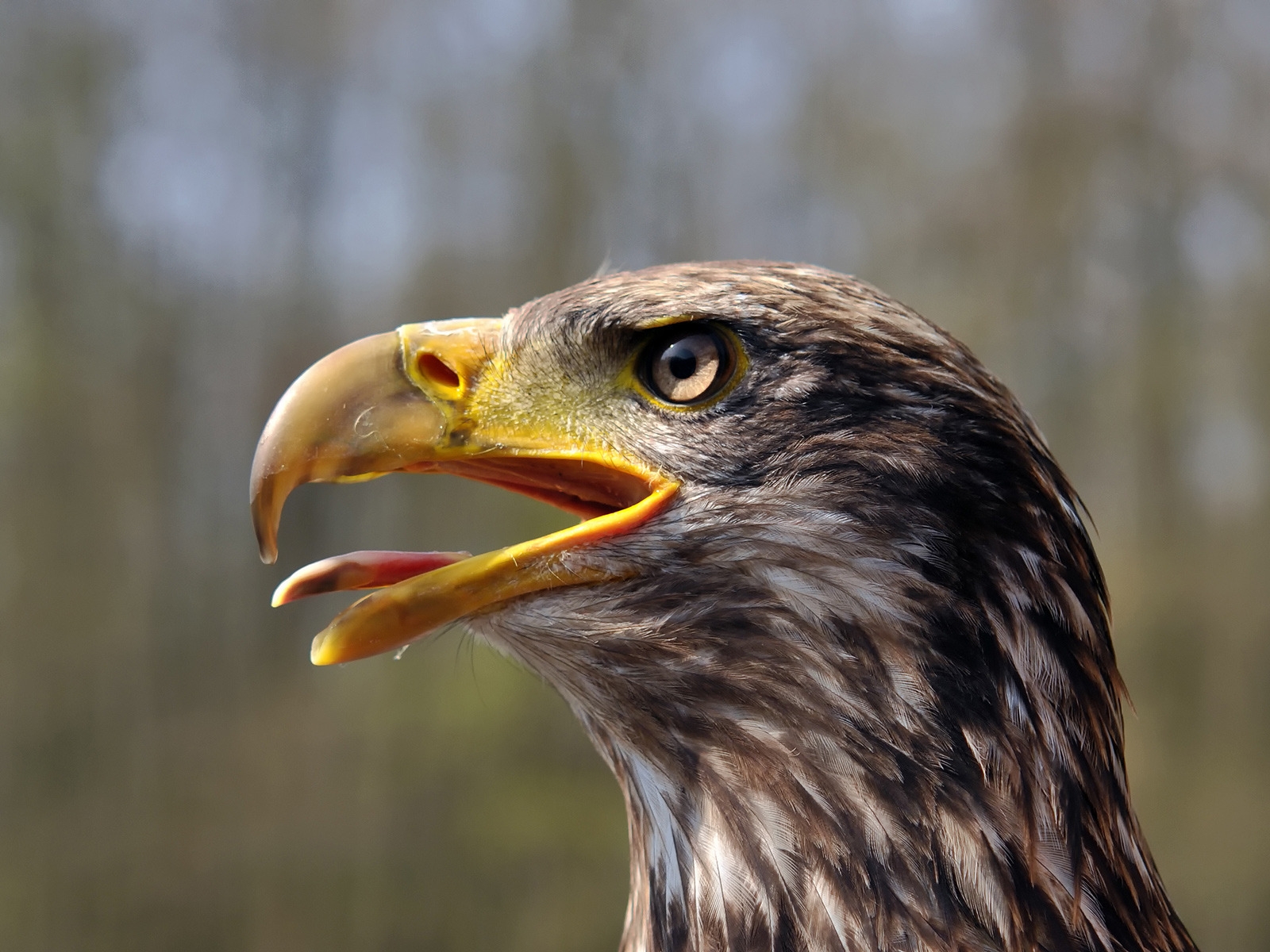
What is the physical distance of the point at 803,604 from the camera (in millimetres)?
1173

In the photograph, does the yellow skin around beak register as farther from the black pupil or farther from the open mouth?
the black pupil

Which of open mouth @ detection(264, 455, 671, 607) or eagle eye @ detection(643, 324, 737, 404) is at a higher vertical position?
eagle eye @ detection(643, 324, 737, 404)

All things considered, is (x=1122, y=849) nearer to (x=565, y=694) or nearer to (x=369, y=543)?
(x=565, y=694)

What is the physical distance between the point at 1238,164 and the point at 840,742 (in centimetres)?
860

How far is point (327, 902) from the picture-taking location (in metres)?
7.97

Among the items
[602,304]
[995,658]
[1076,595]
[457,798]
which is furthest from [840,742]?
[457,798]

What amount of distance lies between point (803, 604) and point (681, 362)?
33 cm

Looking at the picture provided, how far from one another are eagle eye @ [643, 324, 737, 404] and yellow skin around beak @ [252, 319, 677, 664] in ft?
0.34

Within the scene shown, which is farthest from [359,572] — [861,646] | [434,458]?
[861,646]

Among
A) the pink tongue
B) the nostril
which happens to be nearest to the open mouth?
the pink tongue

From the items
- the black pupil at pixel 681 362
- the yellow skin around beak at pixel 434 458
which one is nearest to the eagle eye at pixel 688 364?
the black pupil at pixel 681 362

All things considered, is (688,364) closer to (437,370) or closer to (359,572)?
(437,370)

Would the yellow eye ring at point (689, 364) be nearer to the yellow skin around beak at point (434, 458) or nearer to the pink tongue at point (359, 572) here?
the yellow skin around beak at point (434, 458)

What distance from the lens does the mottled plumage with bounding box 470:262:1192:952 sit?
1.11 meters
